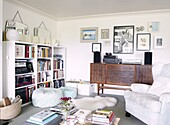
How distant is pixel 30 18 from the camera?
4.09 meters

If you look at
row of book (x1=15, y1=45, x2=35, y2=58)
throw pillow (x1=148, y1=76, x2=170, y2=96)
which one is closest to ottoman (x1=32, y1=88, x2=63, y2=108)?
row of book (x1=15, y1=45, x2=35, y2=58)

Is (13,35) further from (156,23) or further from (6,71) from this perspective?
(156,23)

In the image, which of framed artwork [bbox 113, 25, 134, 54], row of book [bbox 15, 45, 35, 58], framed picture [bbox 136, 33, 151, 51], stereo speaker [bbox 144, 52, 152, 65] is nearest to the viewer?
row of book [bbox 15, 45, 35, 58]

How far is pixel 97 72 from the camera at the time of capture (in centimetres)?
423

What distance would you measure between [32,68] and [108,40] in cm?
225

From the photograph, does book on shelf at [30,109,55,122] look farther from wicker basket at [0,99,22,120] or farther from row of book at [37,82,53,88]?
row of book at [37,82,53,88]

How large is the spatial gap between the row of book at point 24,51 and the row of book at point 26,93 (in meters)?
0.69

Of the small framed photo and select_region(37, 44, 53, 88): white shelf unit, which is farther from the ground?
the small framed photo

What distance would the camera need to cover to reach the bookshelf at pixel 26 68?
3080mm

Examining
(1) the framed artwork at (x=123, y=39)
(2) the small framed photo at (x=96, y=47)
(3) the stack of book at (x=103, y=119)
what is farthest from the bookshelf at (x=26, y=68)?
(3) the stack of book at (x=103, y=119)

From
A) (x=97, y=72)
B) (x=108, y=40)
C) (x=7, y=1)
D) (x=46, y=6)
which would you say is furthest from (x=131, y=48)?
(x=7, y=1)

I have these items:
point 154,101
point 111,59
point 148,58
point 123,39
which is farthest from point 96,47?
point 154,101

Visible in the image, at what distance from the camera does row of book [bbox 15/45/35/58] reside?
3.16 meters

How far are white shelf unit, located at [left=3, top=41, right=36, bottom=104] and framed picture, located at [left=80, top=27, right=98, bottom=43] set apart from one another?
1799mm
